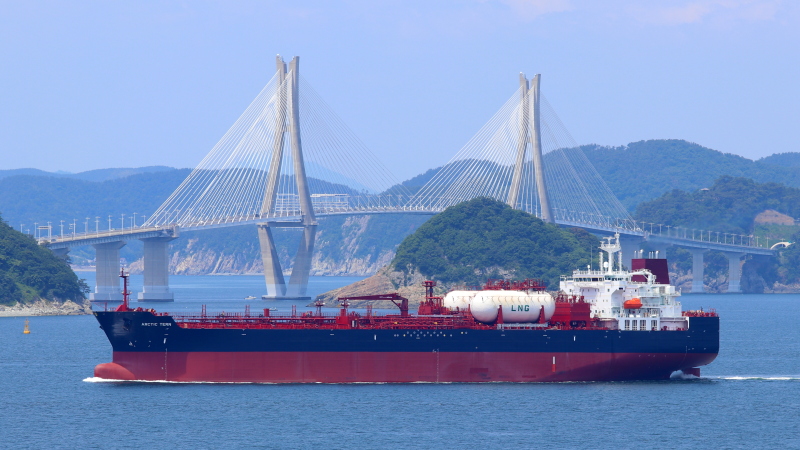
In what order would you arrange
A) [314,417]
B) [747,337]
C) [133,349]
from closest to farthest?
[314,417] → [133,349] → [747,337]

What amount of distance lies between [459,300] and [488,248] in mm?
69058

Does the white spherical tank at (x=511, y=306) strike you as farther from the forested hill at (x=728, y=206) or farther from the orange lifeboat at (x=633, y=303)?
the forested hill at (x=728, y=206)

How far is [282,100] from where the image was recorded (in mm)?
118500

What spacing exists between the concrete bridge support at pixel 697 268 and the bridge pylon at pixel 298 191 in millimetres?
59955

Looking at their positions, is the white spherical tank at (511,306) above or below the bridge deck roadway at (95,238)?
below

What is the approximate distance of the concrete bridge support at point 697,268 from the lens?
525ft

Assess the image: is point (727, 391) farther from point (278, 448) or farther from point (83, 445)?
point (83, 445)

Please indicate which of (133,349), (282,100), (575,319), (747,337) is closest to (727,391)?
(575,319)

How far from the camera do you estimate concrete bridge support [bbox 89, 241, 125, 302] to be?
378 ft

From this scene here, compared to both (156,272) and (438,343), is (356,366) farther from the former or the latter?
(156,272)

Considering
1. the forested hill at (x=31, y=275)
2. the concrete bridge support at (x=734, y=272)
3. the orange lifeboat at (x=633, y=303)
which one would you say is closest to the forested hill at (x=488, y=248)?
the forested hill at (x=31, y=275)

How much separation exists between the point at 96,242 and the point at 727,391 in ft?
259

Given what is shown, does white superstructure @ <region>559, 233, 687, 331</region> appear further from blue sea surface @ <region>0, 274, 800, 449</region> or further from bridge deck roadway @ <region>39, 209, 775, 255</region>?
bridge deck roadway @ <region>39, 209, 775, 255</region>

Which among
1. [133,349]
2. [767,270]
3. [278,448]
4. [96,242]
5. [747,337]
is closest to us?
[278,448]
